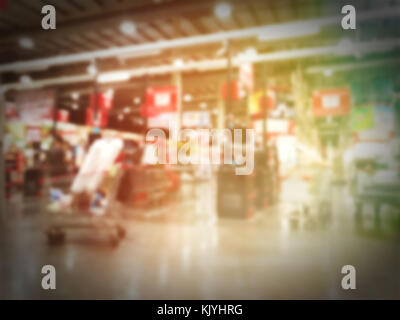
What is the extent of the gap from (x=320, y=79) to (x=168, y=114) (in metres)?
6.89

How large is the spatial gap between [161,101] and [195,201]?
120 inches

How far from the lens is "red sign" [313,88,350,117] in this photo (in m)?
7.72

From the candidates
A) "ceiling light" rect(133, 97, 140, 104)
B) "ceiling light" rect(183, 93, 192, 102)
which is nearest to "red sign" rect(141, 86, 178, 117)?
"ceiling light" rect(183, 93, 192, 102)

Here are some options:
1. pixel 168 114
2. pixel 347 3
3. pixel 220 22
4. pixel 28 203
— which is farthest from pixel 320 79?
pixel 28 203

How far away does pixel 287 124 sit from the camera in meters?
12.5

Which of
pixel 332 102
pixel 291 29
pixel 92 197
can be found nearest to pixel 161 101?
pixel 291 29

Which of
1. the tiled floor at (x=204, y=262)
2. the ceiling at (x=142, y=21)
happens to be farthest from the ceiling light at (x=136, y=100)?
the tiled floor at (x=204, y=262)

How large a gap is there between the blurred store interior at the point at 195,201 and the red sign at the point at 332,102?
3 centimetres

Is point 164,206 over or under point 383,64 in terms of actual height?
under

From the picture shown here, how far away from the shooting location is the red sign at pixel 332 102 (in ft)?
25.3

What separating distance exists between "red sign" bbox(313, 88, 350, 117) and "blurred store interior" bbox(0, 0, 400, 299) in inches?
1.1

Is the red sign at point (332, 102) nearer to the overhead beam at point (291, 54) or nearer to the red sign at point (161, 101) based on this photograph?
the overhead beam at point (291, 54)

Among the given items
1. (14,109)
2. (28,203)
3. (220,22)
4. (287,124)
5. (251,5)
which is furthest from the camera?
(287,124)
